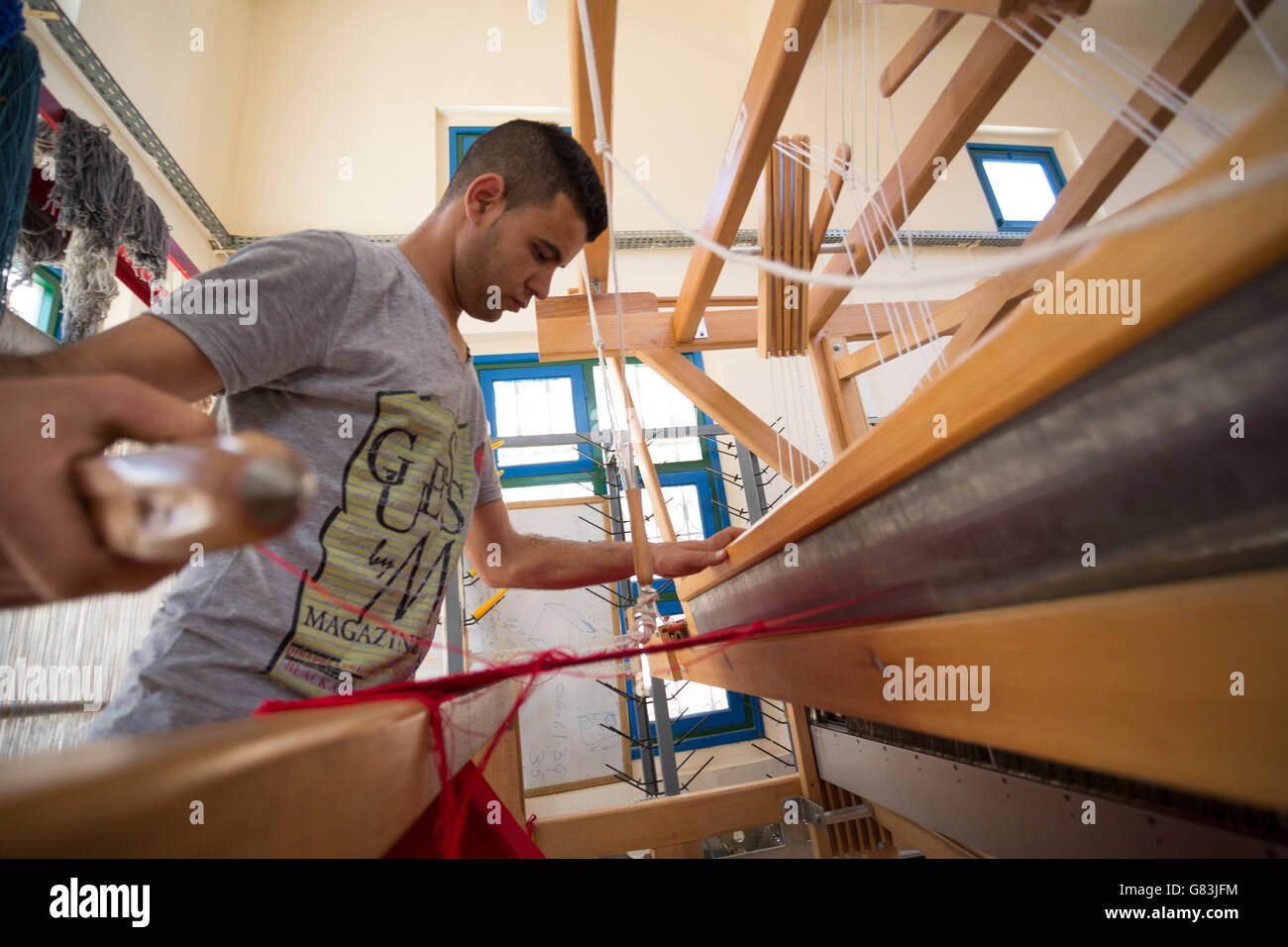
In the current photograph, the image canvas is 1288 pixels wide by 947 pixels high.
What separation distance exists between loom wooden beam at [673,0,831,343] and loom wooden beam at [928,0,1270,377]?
495 mm

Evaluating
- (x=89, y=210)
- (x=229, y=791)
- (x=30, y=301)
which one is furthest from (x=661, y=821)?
(x=30, y=301)

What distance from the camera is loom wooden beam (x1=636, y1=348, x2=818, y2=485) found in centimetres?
183

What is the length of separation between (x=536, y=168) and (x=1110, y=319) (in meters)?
0.93

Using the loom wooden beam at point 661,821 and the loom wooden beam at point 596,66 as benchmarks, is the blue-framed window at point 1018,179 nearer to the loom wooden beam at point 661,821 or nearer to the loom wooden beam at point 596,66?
the loom wooden beam at point 596,66

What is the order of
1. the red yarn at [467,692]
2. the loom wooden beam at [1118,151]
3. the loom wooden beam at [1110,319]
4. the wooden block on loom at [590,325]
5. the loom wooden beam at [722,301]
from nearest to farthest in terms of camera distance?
the loom wooden beam at [1110,319], the red yarn at [467,692], the loom wooden beam at [1118,151], the wooden block on loom at [590,325], the loom wooden beam at [722,301]

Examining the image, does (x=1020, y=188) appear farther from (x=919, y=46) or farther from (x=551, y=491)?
(x=919, y=46)

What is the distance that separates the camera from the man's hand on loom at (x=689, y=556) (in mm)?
1286

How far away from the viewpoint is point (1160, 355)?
0.34m

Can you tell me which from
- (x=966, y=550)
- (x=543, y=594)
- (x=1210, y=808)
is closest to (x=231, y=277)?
(x=966, y=550)

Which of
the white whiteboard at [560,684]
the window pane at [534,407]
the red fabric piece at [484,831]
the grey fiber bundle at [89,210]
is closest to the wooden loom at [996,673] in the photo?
the red fabric piece at [484,831]

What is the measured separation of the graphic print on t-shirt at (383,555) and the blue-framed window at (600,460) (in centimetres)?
287

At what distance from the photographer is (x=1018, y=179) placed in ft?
19.9

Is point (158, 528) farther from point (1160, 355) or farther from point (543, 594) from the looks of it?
point (543, 594)
